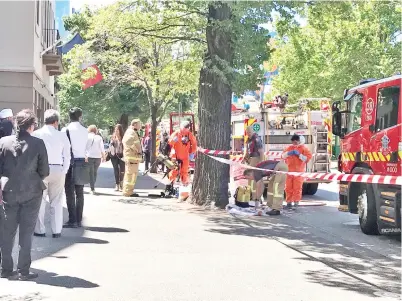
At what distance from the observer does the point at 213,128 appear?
13258 millimetres

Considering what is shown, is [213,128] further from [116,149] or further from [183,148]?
[116,149]

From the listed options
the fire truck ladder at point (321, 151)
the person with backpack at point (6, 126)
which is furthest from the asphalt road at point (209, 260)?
the fire truck ladder at point (321, 151)

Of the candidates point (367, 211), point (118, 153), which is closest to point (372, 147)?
point (367, 211)

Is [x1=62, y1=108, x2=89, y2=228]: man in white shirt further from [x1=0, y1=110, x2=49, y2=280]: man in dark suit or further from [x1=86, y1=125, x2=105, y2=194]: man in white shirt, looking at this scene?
[x1=86, y1=125, x2=105, y2=194]: man in white shirt

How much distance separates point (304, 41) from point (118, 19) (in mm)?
22896

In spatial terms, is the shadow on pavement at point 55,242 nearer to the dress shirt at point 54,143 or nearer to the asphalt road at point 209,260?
the asphalt road at point 209,260

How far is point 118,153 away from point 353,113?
22.4 ft

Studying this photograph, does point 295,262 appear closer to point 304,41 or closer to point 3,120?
point 3,120

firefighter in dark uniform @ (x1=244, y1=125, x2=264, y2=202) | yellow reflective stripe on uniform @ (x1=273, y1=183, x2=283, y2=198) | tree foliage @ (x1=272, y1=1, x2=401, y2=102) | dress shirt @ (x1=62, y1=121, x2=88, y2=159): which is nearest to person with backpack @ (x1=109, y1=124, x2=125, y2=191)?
Result: firefighter in dark uniform @ (x1=244, y1=125, x2=264, y2=202)

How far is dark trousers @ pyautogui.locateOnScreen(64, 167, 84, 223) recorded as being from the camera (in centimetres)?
989

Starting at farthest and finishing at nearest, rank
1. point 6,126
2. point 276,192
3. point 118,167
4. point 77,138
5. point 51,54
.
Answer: point 51,54, point 118,167, point 276,192, point 77,138, point 6,126

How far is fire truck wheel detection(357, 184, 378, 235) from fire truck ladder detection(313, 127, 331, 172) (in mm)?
5805

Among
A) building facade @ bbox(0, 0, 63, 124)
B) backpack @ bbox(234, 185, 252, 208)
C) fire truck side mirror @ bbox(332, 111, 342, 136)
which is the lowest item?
backpack @ bbox(234, 185, 252, 208)

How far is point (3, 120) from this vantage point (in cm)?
889
